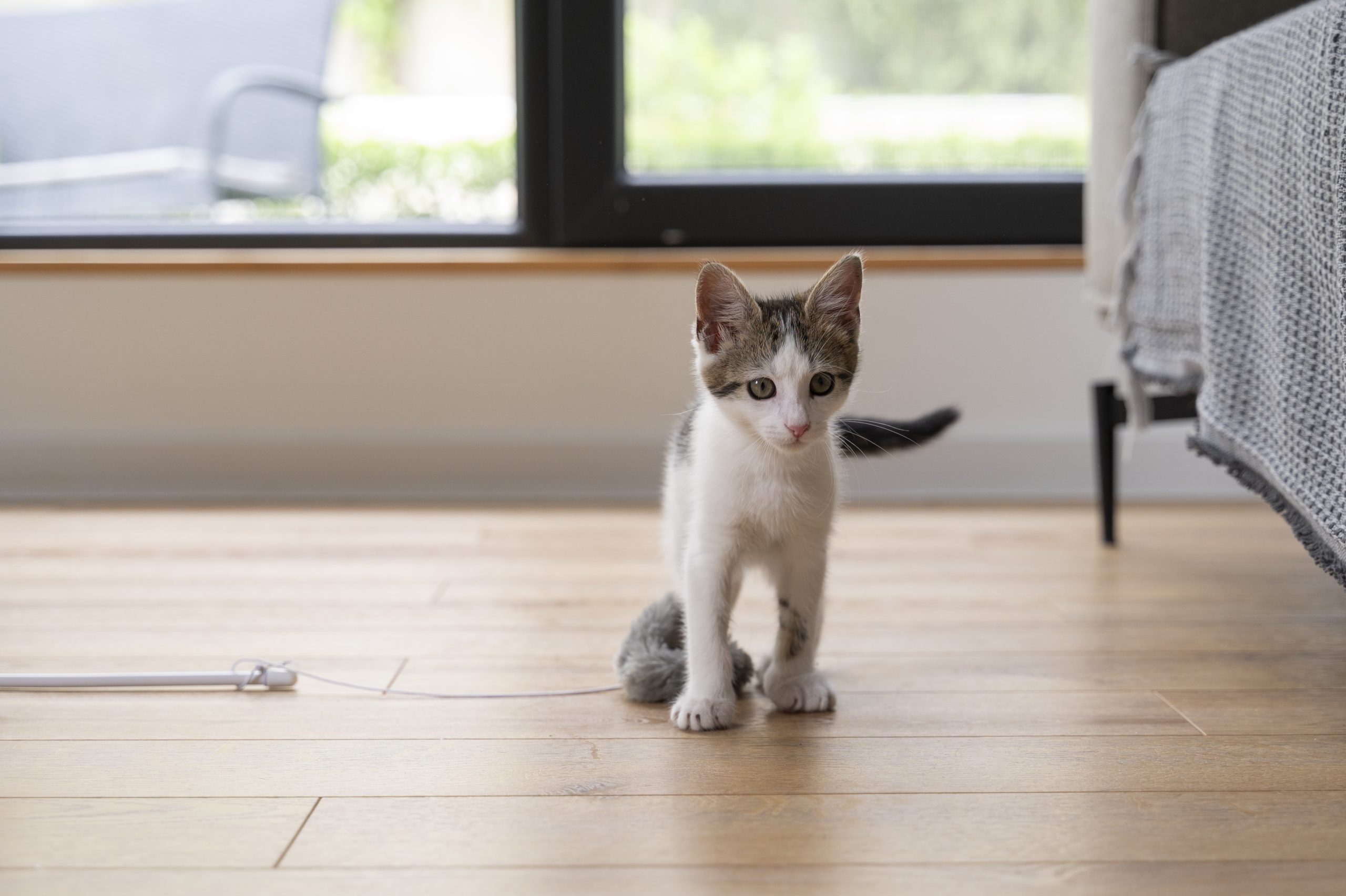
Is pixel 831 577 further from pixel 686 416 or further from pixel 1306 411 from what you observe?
pixel 1306 411

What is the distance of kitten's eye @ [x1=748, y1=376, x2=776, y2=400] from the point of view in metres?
1.06

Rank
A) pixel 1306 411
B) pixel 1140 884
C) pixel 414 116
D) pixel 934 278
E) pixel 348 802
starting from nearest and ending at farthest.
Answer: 1. pixel 1140 884
2. pixel 348 802
3. pixel 1306 411
4. pixel 934 278
5. pixel 414 116

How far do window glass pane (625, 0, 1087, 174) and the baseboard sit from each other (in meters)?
0.62

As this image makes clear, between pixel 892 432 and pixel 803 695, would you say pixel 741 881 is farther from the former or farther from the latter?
pixel 892 432

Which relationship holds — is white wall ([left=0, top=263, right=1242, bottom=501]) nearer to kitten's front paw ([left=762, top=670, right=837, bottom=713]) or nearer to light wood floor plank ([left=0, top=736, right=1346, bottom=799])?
kitten's front paw ([left=762, top=670, right=837, bottom=713])

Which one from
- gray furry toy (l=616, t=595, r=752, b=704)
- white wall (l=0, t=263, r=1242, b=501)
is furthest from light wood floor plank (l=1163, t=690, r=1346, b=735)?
white wall (l=0, t=263, r=1242, b=501)

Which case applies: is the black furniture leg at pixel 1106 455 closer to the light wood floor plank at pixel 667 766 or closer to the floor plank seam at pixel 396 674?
the light wood floor plank at pixel 667 766

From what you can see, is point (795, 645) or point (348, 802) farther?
point (795, 645)

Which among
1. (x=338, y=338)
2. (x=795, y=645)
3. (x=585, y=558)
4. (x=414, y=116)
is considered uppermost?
(x=414, y=116)

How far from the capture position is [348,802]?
3.03 ft

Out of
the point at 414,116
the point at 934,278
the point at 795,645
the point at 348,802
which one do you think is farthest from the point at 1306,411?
the point at 414,116

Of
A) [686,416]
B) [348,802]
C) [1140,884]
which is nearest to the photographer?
[1140,884]

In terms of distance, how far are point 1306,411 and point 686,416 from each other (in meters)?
0.61

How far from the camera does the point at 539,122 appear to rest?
243 centimetres
